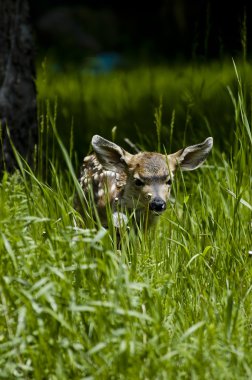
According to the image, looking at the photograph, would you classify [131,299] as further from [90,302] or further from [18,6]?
[18,6]

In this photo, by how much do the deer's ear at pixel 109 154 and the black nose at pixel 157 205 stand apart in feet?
1.43

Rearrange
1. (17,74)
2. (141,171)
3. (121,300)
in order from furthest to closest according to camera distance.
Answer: (17,74) → (141,171) → (121,300)

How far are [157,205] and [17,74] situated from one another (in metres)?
1.82

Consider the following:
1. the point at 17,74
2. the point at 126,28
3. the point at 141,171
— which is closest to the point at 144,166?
the point at 141,171

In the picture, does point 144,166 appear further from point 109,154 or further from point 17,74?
point 17,74

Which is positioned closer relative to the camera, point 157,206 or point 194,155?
point 157,206

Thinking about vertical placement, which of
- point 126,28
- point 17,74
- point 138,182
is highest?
point 17,74

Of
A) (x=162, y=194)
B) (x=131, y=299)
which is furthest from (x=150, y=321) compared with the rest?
(x=162, y=194)

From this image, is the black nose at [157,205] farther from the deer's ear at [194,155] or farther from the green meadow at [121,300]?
the deer's ear at [194,155]

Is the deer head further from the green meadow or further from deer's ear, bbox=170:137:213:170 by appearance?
the green meadow

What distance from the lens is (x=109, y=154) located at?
191 inches

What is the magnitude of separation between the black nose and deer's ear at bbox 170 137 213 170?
0.36 meters

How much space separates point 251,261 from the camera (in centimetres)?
402

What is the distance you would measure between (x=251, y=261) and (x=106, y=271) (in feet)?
3.29
